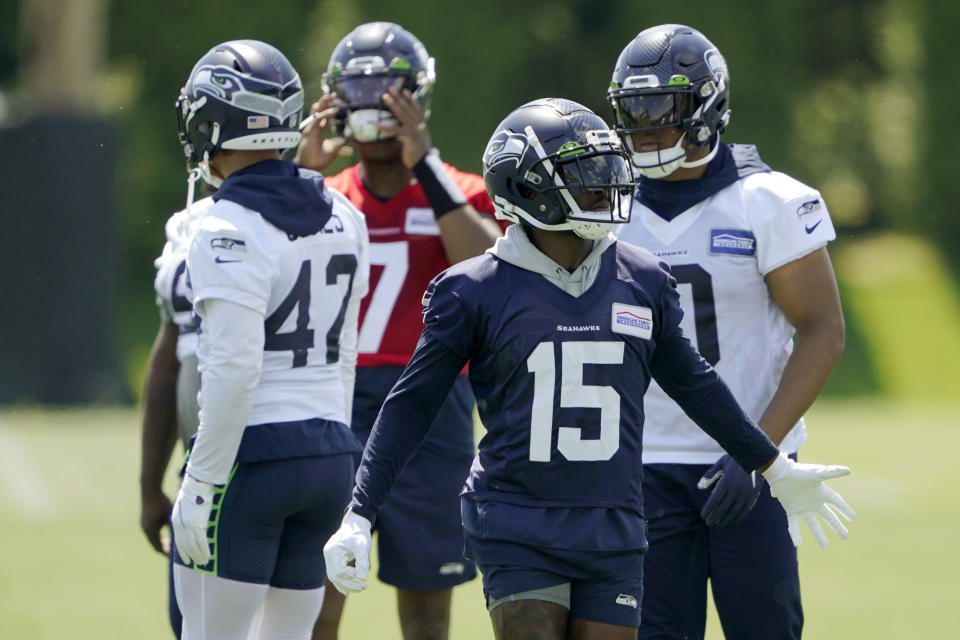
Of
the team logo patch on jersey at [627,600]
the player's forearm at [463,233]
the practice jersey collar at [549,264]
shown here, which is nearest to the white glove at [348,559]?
the team logo patch on jersey at [627,600]

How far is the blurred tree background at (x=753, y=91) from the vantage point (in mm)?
19812

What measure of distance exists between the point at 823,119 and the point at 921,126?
136 cm

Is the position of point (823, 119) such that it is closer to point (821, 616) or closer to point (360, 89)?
point (821, 616)

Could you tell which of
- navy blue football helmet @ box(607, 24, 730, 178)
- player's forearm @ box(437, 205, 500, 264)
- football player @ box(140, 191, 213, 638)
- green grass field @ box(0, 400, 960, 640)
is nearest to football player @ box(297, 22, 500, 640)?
player's forearm @ box(437, 205, 500, 264)

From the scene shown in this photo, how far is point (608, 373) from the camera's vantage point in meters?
3.61

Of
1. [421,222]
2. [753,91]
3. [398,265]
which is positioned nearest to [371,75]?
[421,222]

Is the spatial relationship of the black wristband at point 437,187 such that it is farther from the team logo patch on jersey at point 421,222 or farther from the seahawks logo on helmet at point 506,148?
the seahawks logo on helmet at point 506,148

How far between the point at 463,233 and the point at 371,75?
2.07 feet

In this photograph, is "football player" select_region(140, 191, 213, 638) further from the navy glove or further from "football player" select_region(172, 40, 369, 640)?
the navy glove

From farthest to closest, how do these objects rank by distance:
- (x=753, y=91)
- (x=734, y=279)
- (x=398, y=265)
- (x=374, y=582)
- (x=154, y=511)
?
1. (x=753, y=91)
2. (x=374, y=582)
3. (x=398, y=265)
4. (x=154, y=511)
5. (x=734, y=279)

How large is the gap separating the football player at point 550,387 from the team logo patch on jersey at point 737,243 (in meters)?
0.55

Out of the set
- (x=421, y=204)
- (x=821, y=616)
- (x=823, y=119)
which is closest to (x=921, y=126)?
(x=823, y=119)

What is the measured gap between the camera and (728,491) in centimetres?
404

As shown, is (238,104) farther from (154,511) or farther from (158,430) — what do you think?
(154,511)
